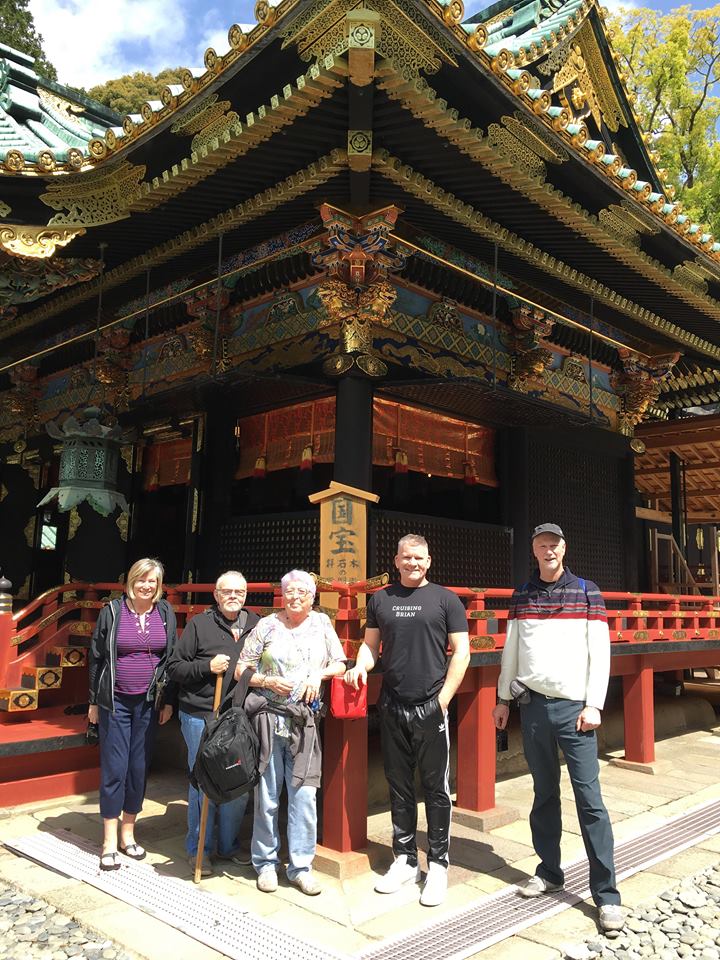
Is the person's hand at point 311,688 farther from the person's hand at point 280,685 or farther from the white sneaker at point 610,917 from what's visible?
the white sneaker at point 610,917

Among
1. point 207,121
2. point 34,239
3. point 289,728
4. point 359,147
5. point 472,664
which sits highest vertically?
point 207,121

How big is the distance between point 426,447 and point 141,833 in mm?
5000

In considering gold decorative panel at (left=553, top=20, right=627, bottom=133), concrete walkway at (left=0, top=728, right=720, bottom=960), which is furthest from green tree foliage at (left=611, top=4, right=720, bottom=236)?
concrete walkway at (left=0, top=728, right=720, bottom=960)

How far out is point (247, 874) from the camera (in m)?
4.56

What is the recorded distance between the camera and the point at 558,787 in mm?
4211

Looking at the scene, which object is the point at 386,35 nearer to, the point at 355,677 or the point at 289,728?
the point at 355,677

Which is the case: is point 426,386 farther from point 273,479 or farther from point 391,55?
point 391,55

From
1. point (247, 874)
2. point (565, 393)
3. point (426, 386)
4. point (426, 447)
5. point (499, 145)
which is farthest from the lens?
point (565, 393)

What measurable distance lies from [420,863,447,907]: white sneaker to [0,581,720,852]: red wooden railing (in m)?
0.73

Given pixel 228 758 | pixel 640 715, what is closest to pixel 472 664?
pixel 228 758

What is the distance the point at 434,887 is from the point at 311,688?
1309 millimetres

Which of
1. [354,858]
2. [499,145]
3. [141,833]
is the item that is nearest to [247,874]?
[354,858]

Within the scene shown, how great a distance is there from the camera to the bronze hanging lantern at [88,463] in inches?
284

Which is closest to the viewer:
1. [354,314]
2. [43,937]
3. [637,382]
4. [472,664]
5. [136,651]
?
[43,937]
